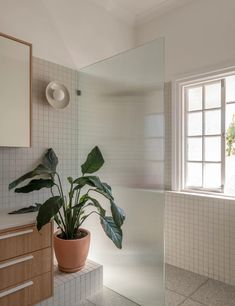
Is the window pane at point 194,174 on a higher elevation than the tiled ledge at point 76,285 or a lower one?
higher

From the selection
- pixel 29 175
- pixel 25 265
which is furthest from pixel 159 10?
pixel 25 265

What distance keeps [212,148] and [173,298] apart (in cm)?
143

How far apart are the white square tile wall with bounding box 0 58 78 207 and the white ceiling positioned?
0.94 metres

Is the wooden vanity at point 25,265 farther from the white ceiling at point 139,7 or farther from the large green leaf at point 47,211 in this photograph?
the white ceiling at point 139,7

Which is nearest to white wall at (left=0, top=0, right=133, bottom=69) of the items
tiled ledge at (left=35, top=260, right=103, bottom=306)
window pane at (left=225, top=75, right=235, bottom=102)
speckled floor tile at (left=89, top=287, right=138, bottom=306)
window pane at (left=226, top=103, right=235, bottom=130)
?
window pane at (left=225, top=75, right=235, bottom=102)

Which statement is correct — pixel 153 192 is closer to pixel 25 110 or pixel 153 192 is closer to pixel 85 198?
pixel 85 198

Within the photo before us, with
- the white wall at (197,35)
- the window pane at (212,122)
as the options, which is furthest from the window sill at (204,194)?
the white wall at (197,35)

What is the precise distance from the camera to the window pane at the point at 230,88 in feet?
7.48

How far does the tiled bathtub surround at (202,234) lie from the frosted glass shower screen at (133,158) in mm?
792

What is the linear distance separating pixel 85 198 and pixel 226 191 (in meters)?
1.39

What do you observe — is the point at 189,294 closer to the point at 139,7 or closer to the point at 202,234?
the point at 202,234

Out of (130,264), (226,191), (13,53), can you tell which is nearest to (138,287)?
(130,264)

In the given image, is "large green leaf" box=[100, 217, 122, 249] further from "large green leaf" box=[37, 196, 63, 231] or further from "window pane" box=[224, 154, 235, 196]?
→ "window pane" box=[224, 154, 235, 196]

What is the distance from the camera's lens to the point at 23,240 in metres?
1.50
